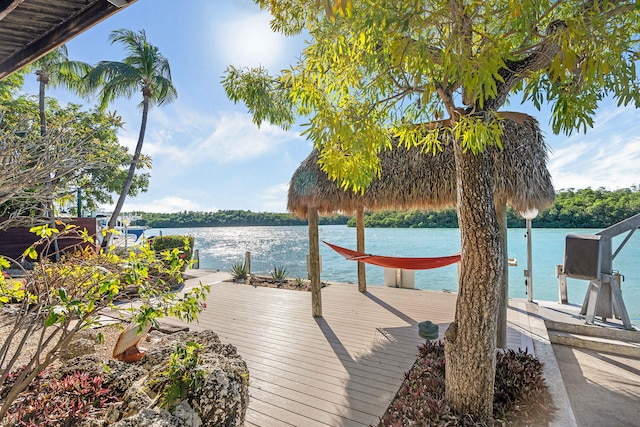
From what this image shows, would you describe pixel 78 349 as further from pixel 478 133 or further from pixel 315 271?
pixel 478 133

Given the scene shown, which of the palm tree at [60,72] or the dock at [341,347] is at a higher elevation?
the palm tree at [60,72]

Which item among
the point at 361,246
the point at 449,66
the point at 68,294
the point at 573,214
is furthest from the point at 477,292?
the point at 573,214

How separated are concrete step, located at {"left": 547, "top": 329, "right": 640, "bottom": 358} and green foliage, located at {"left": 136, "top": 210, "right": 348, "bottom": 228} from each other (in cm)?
2149

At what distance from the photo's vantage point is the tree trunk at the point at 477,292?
1.66 metres

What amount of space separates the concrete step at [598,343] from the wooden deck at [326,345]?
19.5 inches

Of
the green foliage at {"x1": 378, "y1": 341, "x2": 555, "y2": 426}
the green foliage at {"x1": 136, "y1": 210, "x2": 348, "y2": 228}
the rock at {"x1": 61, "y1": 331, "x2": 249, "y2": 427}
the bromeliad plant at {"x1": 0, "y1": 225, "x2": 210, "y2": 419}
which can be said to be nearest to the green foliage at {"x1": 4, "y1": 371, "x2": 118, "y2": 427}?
the rock at {"x1": 61, "y1": 331, "x2": 249, "y2": 427}

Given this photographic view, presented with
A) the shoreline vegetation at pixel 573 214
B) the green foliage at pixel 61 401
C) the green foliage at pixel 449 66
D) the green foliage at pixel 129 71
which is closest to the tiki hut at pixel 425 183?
the green foliage at pixel 449 66

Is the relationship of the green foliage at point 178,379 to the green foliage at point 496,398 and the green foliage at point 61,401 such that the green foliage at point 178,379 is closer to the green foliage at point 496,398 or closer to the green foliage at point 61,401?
the green foliage at point 61,401

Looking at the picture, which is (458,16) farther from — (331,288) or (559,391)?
(331,288)

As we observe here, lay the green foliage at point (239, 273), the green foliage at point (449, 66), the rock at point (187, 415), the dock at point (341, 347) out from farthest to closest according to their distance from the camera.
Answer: the green foliage at point (239, 273)
the dock at point (341, 347)
the rock at point (187, 415)
the green foliage at point (449, 66)

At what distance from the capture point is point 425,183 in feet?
12.7

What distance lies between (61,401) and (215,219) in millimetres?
27948

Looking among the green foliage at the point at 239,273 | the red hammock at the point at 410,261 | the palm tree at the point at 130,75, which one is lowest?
the green foliage at the point at 239,273

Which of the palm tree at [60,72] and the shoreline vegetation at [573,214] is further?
the shoreline vegetation at [573,214]
